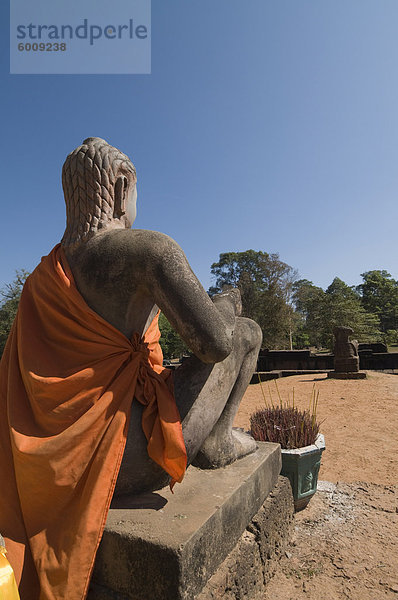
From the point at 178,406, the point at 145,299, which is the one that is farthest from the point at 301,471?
the point at 145,299

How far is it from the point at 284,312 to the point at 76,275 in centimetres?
2649

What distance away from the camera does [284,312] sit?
27.1 meters

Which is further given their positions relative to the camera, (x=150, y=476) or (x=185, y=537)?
(x=150, y=476)

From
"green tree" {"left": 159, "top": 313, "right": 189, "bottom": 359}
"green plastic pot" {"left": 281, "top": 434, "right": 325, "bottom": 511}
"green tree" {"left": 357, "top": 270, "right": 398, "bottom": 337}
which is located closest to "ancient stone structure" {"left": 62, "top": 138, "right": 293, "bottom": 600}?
"green plastic pot" {"left": 281, "top": 434, "right": 325, "bottom": 511}

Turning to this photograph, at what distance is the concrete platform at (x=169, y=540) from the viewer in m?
1.23

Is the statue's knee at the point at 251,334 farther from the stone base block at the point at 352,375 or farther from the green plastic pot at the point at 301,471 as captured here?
the stone base block at the point at 352,375

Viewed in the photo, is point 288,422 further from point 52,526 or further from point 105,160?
point 105,160

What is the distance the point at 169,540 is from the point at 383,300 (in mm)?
37818

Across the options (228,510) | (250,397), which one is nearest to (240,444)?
(228,510)

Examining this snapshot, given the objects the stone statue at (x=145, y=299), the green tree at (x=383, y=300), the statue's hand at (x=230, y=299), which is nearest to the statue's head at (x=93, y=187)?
the stone statue at (x=145, y=299)

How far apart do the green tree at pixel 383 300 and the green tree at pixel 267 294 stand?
33.0 feet

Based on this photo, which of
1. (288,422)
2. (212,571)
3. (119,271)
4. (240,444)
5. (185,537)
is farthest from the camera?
(288,422)

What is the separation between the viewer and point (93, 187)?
1688 millimetres

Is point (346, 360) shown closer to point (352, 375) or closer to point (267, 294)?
point (352, 375)
